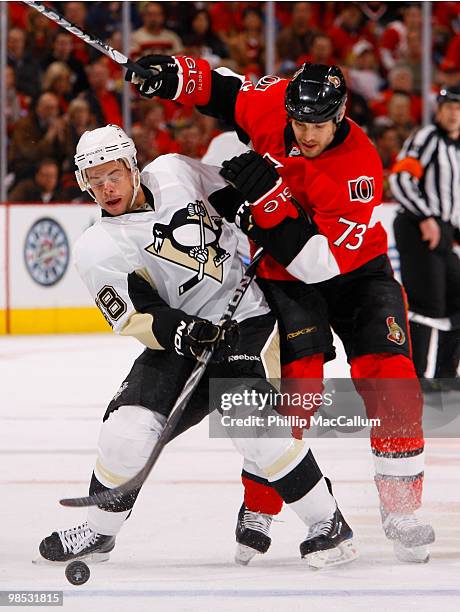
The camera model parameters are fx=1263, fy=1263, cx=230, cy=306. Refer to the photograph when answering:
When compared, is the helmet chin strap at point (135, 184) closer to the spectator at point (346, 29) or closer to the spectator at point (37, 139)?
the spectator at point (37, 139)

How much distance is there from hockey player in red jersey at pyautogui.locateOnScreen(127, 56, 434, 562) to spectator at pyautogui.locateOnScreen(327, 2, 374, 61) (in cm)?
486

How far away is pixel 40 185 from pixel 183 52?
1233 millimetres

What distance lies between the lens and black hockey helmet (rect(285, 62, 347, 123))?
246cm

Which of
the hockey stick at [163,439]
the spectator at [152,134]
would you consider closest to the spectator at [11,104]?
the spectator at [152,134]

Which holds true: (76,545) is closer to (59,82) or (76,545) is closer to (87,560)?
(87,560)

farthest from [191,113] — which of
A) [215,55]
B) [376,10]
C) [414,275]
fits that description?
[414,275]

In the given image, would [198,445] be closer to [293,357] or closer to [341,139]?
[293,357]

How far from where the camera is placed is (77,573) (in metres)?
2.26

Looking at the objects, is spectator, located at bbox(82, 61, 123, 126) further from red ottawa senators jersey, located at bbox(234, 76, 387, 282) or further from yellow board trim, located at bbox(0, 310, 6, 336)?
red ottawa senators jersey, located at bbox(234, 76, 387, 282)

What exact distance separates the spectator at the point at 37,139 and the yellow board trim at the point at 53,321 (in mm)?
700

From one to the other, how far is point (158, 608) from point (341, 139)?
1017 millimetres

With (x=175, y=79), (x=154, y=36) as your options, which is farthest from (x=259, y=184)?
(x=154, y=36)

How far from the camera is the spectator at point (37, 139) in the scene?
6359 millimetres

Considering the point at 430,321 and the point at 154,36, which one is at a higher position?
the point at 154,36
